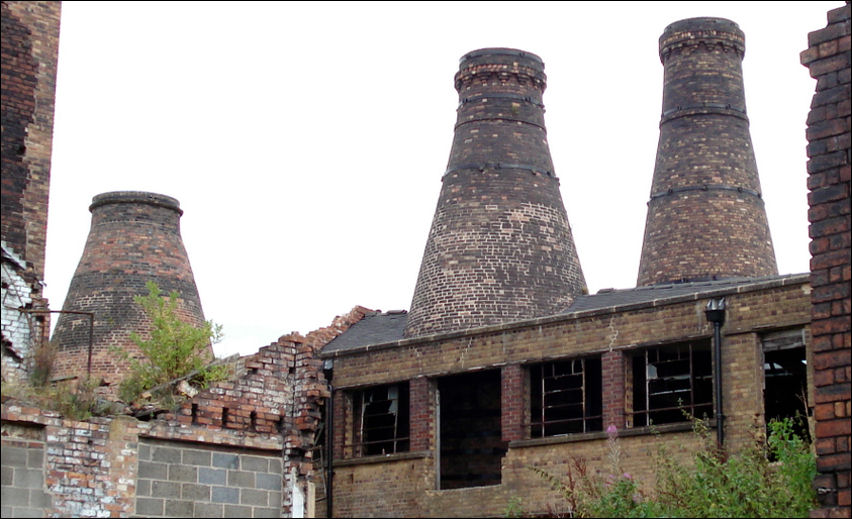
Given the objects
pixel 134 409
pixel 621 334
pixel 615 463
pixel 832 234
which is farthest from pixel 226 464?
pixel 832 234

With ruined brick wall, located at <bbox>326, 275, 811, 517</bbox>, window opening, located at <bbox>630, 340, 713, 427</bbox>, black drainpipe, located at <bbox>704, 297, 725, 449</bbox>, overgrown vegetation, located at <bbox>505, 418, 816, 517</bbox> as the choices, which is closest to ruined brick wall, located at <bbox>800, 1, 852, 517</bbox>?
overgrown vegetation, located at <bbox>505, 418, 816, 517</bbox>

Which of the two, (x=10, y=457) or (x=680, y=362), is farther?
(x=680, y=362)

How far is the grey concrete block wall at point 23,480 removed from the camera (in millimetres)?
14656

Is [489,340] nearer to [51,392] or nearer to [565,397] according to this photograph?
[565,397]

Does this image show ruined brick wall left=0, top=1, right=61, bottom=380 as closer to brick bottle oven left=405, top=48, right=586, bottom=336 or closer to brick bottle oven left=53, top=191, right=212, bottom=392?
brick bottle oven left=405, top=48, right=586, bottom=336

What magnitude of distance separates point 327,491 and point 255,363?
110 inches

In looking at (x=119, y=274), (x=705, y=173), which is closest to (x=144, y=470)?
(x=119, y=274)

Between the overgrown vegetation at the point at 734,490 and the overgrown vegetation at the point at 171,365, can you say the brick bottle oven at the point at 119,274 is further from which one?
the overgrown vegetation at the point at 734,490

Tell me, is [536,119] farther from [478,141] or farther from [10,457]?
[10,457]

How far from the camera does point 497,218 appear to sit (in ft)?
82.5

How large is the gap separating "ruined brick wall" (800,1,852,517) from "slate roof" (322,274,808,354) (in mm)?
9462

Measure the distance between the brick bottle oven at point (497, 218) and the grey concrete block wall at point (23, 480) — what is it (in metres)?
10.5

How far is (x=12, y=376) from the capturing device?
55.9 feet

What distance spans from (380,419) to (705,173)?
886 cm
